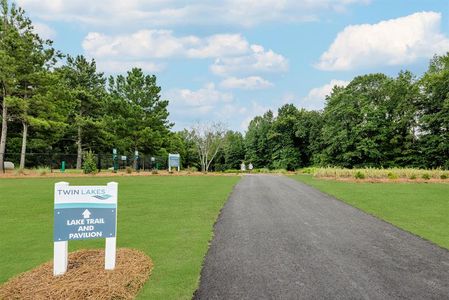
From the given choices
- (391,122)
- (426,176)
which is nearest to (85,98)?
(426,176)

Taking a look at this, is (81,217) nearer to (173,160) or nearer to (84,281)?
(84,281)

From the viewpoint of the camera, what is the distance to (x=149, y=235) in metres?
7.96

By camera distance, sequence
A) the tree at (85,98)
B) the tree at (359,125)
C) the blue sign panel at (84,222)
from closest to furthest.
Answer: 1. the blue sign panel at (84,222)
2. the tree at (85,98)
3. the tree at (359,125)

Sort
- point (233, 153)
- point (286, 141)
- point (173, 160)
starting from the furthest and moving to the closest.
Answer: point (233, 153) → point (286, 141) → point (173, 160)

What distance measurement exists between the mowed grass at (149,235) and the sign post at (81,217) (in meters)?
0.84

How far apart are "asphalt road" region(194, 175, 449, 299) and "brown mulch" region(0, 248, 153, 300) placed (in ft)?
3.23

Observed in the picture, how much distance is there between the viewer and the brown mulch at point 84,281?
4527 millimetres

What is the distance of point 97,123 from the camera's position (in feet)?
134

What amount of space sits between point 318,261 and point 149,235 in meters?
3.77

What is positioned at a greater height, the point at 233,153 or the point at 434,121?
the point at 434,121

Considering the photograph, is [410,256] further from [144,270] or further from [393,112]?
[393,112]

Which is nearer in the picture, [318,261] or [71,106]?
[318,261]

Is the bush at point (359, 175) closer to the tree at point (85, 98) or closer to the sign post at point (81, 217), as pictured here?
the sign post at point (81, 217)

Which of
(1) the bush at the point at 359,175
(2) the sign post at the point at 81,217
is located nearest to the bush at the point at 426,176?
(1) the bush at the point at 359,175
